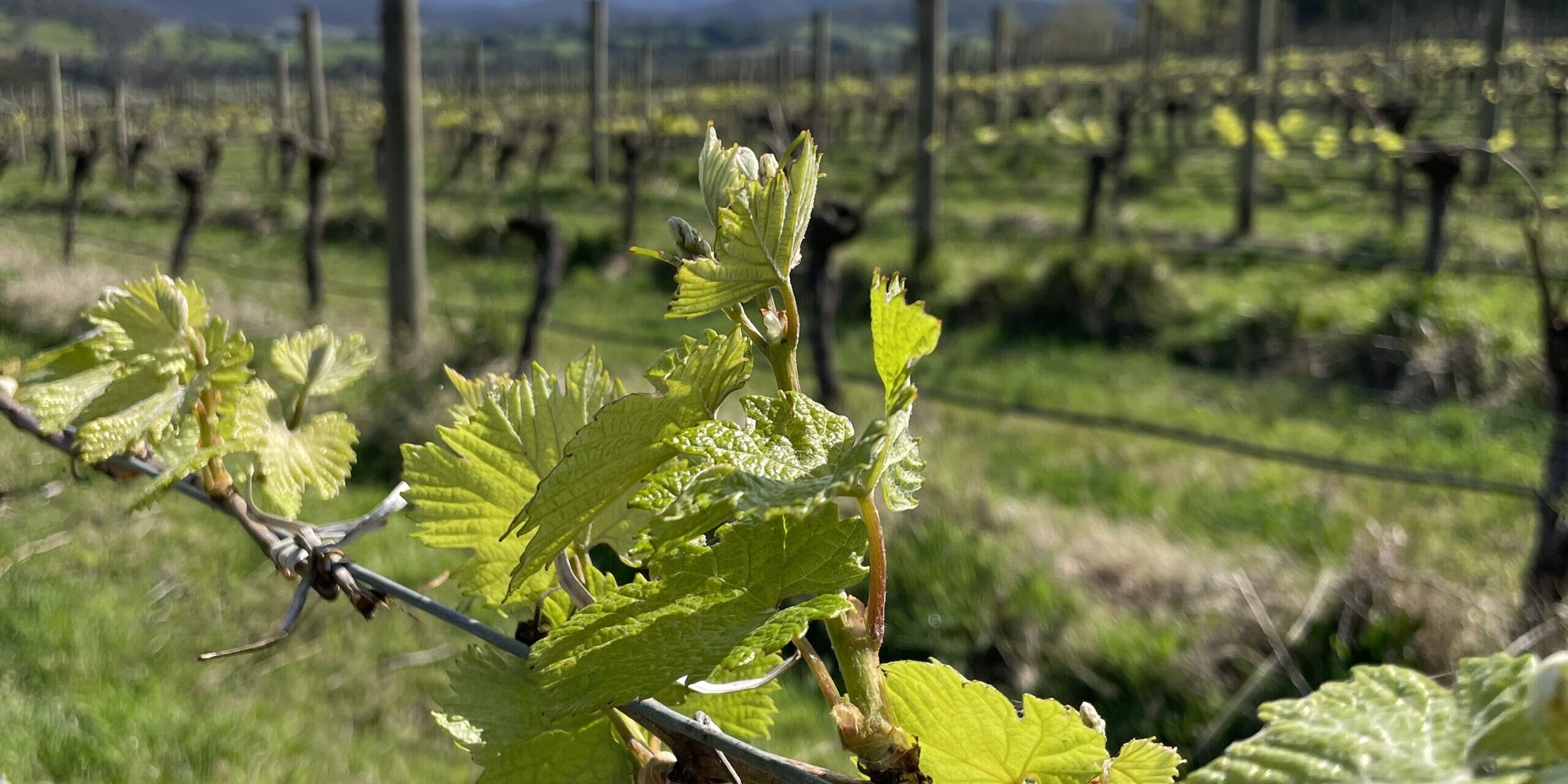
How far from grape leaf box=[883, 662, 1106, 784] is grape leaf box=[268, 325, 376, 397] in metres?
0.52

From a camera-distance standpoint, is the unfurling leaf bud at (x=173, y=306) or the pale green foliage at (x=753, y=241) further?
the unfurling leaf bud at (x=173, y=306)

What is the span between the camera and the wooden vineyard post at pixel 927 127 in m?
8.73

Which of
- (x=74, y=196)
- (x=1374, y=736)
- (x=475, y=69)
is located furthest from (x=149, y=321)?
(x=475, y=69)

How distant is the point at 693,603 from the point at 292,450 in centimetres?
48

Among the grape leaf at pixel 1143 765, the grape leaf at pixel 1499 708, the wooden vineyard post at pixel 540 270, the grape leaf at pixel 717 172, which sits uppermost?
the grape leaf at pixel 717 172

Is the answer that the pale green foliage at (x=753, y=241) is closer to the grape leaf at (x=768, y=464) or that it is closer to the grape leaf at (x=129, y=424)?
the grape leaf at (x=768, y=464)

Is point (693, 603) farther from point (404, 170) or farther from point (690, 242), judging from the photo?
point (404, 170)

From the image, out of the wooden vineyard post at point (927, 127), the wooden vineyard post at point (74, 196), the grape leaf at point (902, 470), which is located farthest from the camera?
the wooden vineyard post at point (74, 196)

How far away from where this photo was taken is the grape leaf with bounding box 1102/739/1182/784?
1.38 ft

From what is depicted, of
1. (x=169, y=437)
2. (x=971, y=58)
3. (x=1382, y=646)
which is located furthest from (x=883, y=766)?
(x=971, y=58)

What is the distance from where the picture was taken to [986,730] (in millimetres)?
413

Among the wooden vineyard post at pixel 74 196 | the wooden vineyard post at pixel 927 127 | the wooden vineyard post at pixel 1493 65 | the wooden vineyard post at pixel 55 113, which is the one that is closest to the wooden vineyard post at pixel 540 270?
the wooden vineyard post at pixel 927 127

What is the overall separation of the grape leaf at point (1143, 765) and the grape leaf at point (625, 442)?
207 millimetres

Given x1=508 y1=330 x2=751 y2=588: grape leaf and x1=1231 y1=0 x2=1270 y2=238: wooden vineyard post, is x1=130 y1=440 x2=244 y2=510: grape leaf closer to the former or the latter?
x1=508 y1=330 x2=751 y2=588: grape leaf
